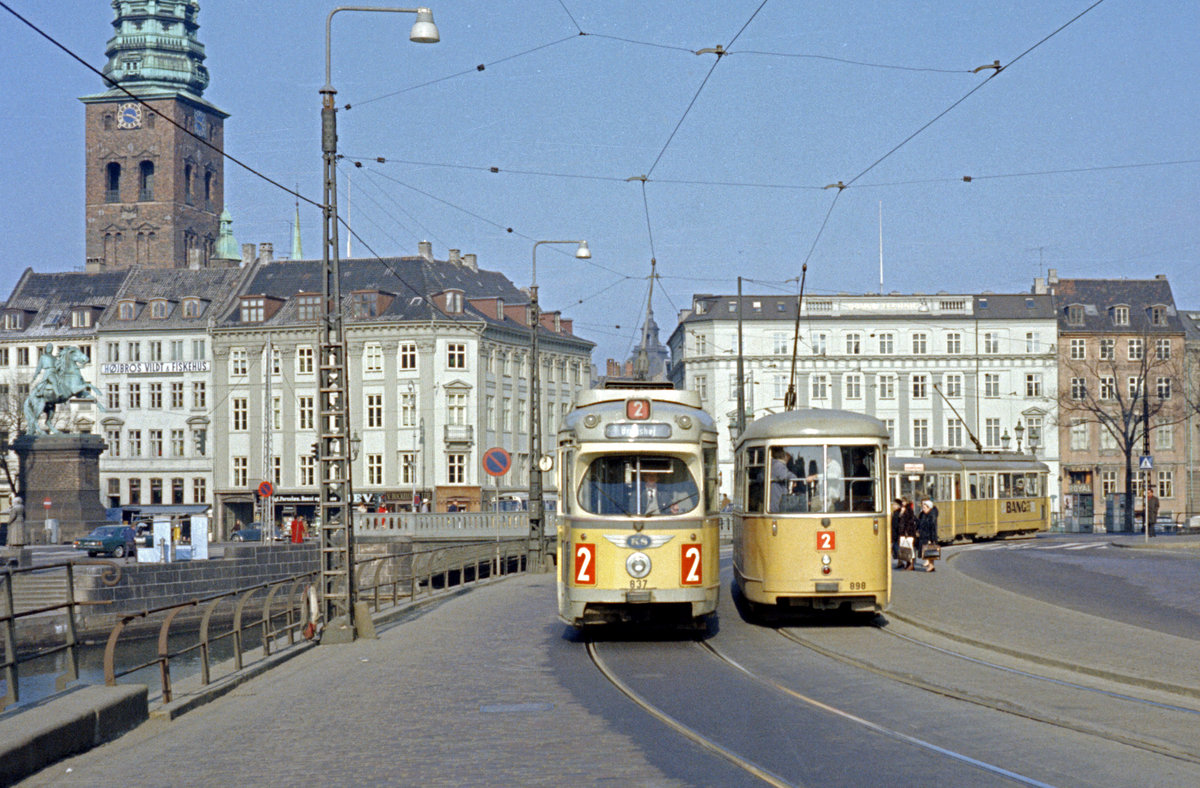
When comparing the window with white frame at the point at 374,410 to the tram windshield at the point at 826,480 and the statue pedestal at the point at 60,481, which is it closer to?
the statue pedestal at the point at 60,481

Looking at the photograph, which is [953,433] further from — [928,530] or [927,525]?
[928,530]

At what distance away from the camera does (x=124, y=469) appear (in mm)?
82750

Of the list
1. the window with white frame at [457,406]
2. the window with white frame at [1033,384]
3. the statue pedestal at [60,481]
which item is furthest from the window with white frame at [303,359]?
the window with white frame at [1033,384]

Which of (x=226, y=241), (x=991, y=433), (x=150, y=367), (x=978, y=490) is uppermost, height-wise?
(x=226, y=241)

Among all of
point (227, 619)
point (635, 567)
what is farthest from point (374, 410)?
point (227, 619)

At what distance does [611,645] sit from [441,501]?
58800 mm

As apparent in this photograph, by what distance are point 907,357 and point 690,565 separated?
7244cm

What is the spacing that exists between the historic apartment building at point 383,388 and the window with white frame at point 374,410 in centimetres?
8

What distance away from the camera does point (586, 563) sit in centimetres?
1736

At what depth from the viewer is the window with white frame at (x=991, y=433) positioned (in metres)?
86.5

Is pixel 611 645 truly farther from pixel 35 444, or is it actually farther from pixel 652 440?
pixel 35 444

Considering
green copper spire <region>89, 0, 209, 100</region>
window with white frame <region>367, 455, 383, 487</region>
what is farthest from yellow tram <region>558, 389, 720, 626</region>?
green copper spire <region>89, 0, 209, 100</region>

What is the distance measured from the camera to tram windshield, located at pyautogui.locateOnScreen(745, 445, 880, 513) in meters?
18.9

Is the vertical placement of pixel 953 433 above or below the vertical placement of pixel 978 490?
above
